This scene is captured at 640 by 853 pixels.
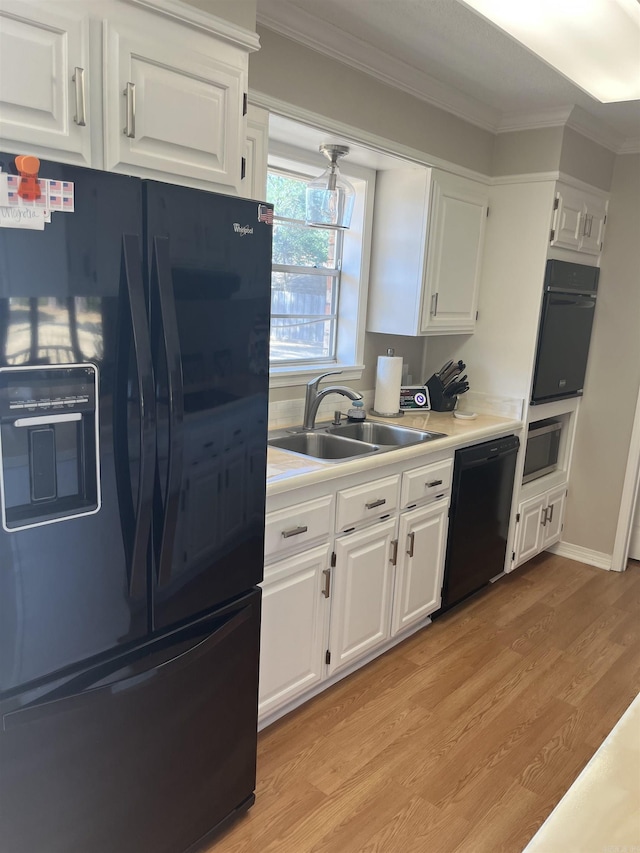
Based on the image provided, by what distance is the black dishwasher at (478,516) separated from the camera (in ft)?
9.92

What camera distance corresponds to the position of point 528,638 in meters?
3.07

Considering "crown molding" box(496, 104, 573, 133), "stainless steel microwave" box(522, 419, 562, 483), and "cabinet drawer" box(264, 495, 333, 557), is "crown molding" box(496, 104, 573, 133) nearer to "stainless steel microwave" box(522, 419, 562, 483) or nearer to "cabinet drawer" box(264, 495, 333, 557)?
"stainless steel microwave" box(522, 419, 562, 483)

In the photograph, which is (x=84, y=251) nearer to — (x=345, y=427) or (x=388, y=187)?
(x=345, y=427)

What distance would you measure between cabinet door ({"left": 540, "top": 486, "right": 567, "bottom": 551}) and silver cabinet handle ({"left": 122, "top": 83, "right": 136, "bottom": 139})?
3154 millimetres

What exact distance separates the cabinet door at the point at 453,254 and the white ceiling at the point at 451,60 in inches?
13.7

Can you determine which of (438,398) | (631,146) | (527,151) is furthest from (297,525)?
(631,146)

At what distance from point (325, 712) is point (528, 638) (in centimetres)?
117

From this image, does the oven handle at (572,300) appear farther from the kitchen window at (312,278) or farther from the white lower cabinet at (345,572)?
the white lower cabinet at (345,572)

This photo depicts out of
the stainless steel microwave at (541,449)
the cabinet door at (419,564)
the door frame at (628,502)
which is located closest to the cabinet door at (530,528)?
the stainless steel microwave at (541,449)

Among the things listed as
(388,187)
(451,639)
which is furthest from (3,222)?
(451,639)

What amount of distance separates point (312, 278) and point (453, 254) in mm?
739

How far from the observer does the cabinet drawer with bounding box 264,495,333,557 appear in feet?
6.76

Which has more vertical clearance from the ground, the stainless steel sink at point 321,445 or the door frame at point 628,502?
the stainless steel sink at point 321,445

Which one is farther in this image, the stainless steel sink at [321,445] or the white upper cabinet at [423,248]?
the white upper cabinet at [423,248]
